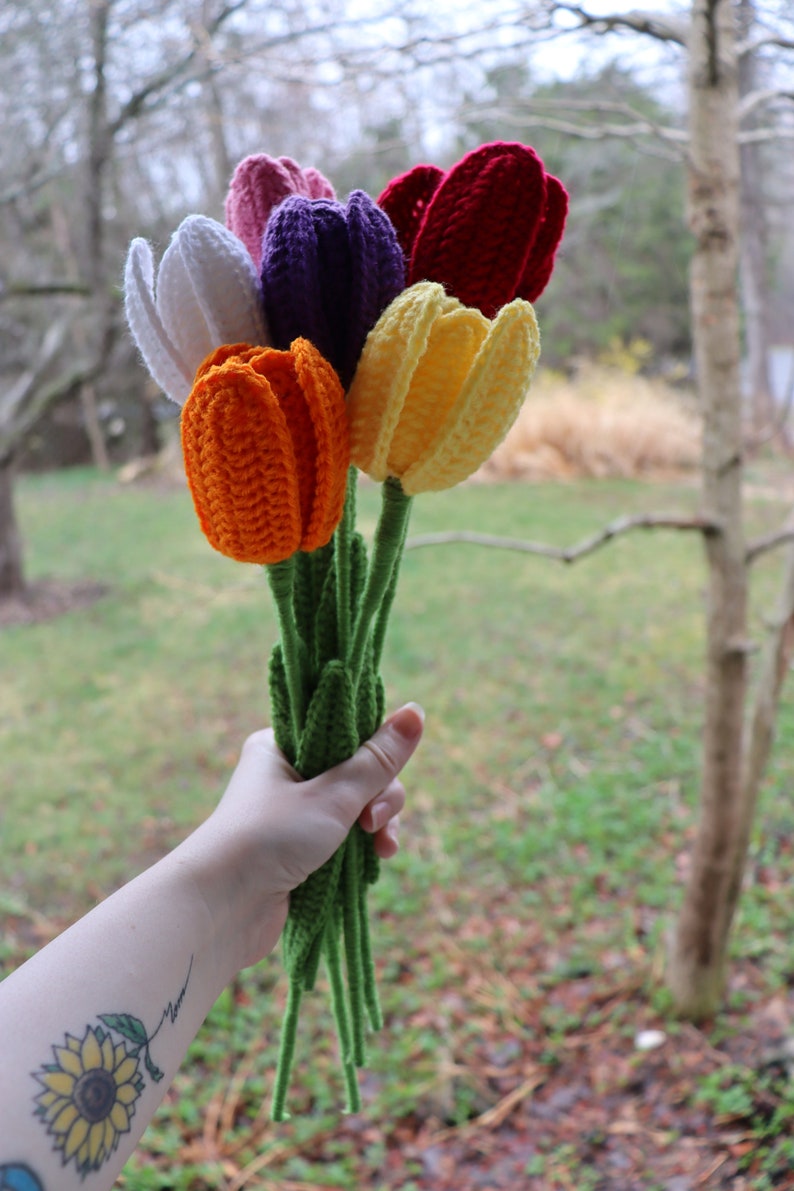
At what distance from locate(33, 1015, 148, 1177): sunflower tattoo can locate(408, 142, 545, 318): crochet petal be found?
471mm

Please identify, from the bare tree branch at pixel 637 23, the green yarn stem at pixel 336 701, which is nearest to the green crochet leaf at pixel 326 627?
the green yarn stem at pixel 336 701

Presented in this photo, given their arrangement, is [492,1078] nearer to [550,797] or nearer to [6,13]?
[550,797]

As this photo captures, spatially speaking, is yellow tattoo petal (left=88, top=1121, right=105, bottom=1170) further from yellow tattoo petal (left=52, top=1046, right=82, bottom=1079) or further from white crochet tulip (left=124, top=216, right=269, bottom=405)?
white crochet tulip (left=124, top=216, right=269, bottom=405)

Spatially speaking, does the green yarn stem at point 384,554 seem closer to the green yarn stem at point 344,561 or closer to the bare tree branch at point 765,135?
the green yarn stem at point 344,561

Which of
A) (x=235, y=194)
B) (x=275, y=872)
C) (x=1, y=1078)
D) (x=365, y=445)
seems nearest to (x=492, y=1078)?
(x=275, y=872)

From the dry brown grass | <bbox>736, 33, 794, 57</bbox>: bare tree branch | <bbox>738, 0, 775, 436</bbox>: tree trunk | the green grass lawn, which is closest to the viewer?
<bbox>736, 33, 794, 57</bbox>: bare tree branch

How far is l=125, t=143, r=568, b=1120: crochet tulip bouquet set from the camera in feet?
1.39

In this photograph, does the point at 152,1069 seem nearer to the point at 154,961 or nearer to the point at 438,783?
the point at 154,961

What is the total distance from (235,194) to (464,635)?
102 inches

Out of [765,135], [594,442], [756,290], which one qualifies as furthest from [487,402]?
[756,290]

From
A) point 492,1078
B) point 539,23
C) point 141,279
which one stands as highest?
point 539,23

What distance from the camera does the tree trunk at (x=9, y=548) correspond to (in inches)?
142

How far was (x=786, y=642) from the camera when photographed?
4.46 ft

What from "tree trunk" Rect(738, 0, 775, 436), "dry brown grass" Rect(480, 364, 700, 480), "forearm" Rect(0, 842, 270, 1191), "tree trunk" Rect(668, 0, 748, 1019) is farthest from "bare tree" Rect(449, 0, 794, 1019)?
"tree trunk" Rect(738, 0, 775, 436)
